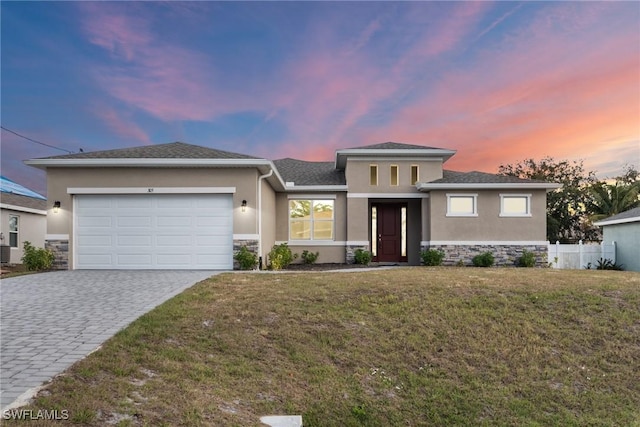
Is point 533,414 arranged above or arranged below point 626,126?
below

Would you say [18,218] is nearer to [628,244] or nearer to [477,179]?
[477,179]

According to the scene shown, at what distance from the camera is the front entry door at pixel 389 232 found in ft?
52.1

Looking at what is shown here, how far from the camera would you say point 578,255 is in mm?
15555

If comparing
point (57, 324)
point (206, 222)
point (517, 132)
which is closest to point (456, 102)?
point (517, 132)

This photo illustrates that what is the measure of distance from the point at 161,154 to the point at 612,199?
1008 inches

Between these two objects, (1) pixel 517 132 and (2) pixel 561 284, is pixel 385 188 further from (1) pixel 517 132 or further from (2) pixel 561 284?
(2) pixel 561 284

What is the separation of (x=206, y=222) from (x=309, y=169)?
7311 millimetres

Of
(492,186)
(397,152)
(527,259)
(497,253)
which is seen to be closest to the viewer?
(527,259)

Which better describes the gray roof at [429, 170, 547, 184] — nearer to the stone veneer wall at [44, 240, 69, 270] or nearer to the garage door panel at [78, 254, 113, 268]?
the garage door panel at [78, 254, 113, 268]

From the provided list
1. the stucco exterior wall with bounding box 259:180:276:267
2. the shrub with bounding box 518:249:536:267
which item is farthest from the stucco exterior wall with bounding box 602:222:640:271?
the stucco exterior wall with bounding box 259:180:276:267

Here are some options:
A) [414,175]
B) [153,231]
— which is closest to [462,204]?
[414,175]

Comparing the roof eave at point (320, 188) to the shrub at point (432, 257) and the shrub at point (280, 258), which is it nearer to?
the shrub at point (280, 258)

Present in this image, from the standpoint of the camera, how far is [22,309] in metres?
6.43

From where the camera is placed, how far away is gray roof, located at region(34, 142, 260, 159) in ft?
37.8
